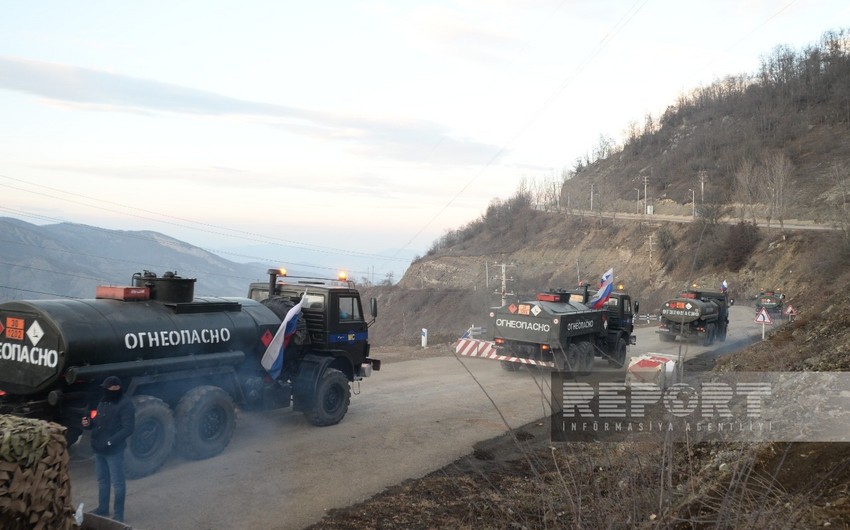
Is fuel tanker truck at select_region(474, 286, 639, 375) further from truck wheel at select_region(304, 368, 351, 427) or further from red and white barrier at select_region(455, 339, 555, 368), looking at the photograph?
truck wheel at select_region(304, 368, 351, 427)

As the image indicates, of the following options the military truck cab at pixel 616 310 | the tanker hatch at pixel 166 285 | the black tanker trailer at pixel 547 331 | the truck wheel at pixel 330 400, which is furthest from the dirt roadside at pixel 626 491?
the military truck cab at pixel 616 310

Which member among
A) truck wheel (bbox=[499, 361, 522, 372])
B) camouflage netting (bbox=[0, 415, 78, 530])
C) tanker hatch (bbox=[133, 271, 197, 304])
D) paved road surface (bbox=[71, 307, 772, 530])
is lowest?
paved road surface (bbox=[71, 307, 772, 530])

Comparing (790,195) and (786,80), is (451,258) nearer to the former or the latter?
(790,195)

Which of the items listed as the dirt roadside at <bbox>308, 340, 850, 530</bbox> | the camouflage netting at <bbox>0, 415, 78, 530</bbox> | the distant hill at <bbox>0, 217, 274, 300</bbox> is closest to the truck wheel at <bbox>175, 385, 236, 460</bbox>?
the distant hill at <bbox>0, 217, 274, 300</bbox>

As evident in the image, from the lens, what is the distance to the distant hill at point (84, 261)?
33438mm

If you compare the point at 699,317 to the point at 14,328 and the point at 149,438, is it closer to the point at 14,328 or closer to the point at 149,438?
the point at 149,438

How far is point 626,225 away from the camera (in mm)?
76625

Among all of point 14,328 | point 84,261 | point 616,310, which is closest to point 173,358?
point 14,328

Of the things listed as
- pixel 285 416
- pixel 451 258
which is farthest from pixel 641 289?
pixel 285 416

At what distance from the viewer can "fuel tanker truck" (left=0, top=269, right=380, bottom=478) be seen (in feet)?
26.1

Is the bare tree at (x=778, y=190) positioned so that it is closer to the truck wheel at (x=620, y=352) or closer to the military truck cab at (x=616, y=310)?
the military truck cab at (x=616, y=310)

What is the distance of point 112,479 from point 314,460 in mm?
3197

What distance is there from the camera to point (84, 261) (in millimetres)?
51094

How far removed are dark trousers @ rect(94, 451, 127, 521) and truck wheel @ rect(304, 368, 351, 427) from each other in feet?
14.5
